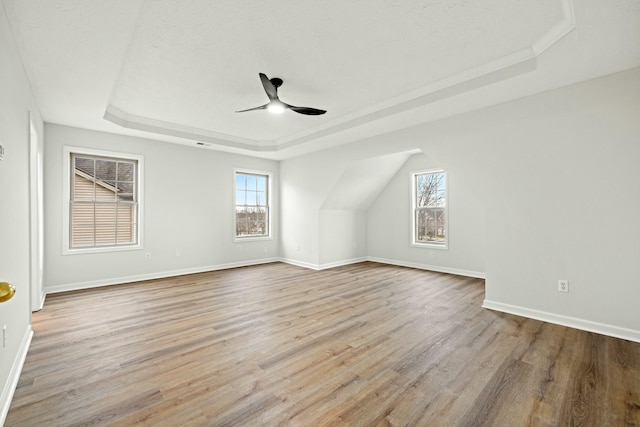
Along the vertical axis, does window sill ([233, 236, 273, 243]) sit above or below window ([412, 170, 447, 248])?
below

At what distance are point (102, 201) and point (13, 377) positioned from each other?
3.47 meters

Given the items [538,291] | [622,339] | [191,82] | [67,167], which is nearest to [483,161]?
[538,291]

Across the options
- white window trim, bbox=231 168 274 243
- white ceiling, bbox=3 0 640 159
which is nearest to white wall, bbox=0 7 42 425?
white ceiling, bbox=3 0 640 159

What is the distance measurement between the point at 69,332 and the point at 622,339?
5.35 meters

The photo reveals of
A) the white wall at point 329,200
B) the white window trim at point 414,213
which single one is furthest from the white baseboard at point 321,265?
the white window trim at point 414,213

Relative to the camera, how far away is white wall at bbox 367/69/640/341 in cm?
278

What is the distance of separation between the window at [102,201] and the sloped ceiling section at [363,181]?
3.54 m

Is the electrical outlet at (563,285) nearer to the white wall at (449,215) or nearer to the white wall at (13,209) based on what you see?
the white wall at (449,215)

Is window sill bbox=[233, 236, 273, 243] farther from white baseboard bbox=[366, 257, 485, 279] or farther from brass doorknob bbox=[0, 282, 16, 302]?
brass doorknob bbox=[0, 282, 16, 302]

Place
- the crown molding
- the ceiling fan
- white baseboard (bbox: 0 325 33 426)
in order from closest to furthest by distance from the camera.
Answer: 1. white baseboard (bbox: 0 325 33 426)
2. the crown molding
3. the ceiling fan

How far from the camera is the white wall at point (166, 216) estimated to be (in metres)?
4.41

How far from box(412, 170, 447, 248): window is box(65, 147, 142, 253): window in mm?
5436

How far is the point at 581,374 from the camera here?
85.7 inches

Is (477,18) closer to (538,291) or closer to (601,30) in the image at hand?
(601,30)
